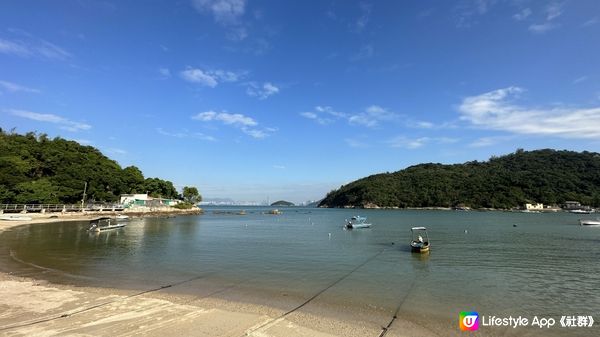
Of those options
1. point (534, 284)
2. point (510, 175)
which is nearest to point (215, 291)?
point (534, 284)

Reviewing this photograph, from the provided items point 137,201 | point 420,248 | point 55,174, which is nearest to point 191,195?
point 137,201

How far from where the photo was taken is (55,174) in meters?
78.2

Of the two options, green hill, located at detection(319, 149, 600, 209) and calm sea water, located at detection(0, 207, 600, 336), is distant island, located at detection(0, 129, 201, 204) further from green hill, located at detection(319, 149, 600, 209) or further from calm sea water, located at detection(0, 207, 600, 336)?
green hill, located at detection(319, 149, 600, 209)

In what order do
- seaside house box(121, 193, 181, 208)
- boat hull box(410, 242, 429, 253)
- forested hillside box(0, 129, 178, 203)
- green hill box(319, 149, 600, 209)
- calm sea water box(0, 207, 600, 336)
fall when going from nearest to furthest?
calm sea water box(0, 207, 600, 336) < boat hull box(410, 242, 429, 253) < forested hillside box(0, 129, 178, 203) < seaside house box(121, 193, 181, 208) < green hill box(319, 149, 600, 209)

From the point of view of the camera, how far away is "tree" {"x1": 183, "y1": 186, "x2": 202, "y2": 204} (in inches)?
5487

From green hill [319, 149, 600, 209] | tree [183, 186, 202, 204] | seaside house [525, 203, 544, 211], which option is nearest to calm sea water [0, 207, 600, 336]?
→ tree [183, 186, 202, 204]

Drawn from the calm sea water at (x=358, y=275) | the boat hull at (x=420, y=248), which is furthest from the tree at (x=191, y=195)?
the boat hull at (x=420, y=248)

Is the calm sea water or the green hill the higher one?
the green hill

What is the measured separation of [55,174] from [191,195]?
64.2m

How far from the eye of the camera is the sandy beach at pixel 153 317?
9469 mm

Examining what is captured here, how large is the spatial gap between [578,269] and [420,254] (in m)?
10.2

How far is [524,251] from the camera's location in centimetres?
3142

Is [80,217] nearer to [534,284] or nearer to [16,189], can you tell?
[16,189]

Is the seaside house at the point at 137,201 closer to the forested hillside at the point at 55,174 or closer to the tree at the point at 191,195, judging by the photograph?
the forested hillside at the point at 55,174
